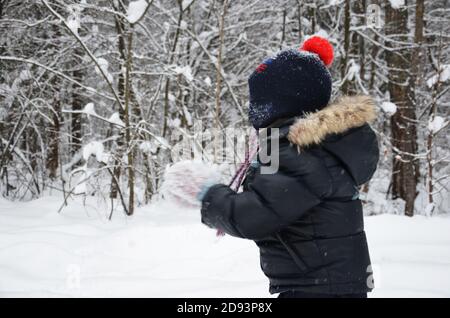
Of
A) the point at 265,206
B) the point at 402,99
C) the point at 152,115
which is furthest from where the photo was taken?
the point at 152,115

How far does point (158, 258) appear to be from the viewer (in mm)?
4051

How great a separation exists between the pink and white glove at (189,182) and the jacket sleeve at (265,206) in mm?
115

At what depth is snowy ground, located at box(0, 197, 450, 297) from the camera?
313 centimetres

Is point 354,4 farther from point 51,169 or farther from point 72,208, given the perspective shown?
point 51,169

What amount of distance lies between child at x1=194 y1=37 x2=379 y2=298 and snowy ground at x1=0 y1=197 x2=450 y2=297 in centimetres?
145

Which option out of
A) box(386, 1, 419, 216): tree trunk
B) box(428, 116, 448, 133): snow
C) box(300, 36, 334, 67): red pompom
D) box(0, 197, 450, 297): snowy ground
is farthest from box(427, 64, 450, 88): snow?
box(300, 36, 334, 67): red pompom

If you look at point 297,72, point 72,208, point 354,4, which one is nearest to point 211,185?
point 297,72

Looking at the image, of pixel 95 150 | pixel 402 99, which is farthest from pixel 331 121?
pixel 402 99

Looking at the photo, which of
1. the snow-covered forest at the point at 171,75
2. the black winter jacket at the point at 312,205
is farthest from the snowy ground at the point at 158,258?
the black winter jacket at the point at 312,205

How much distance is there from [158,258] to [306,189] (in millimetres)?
2816

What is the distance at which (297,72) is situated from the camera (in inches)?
64.7

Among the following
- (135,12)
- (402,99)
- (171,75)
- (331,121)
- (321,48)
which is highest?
(135,12)

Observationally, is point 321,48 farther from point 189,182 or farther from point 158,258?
point 158,258
